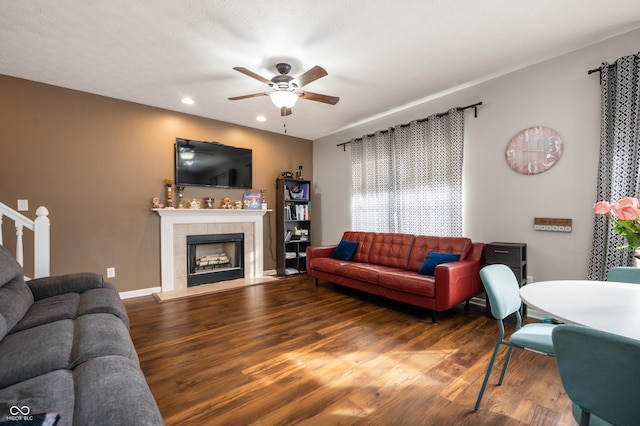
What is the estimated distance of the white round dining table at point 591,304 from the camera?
3.43 ft

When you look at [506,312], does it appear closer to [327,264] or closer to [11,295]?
[327,264]

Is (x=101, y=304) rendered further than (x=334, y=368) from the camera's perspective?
No

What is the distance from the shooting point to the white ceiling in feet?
7.24

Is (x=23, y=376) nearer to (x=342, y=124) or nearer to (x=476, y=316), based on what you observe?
(x=476, y=316)

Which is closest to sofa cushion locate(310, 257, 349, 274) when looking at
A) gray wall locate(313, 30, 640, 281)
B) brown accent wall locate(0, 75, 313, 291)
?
gray wall locate(313, 30, 640, 281)

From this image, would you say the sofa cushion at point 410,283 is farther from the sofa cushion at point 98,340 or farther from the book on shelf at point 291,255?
the sofa cushion at point 98,340


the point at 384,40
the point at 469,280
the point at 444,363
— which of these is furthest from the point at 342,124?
the point at 444,363

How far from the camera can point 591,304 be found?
1.24m

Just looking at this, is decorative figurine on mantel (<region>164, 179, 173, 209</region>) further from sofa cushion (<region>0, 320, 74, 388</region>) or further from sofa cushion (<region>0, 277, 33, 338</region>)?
sofa cushion (<region>0, 320, 74, 388</region>)

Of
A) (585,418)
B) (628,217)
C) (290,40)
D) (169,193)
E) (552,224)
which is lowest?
(585,418)

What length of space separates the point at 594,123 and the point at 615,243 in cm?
115

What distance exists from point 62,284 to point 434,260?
3.60m

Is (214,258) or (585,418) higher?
(585,418)

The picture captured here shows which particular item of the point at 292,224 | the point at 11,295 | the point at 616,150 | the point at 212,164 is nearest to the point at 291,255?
the point at 292,224
